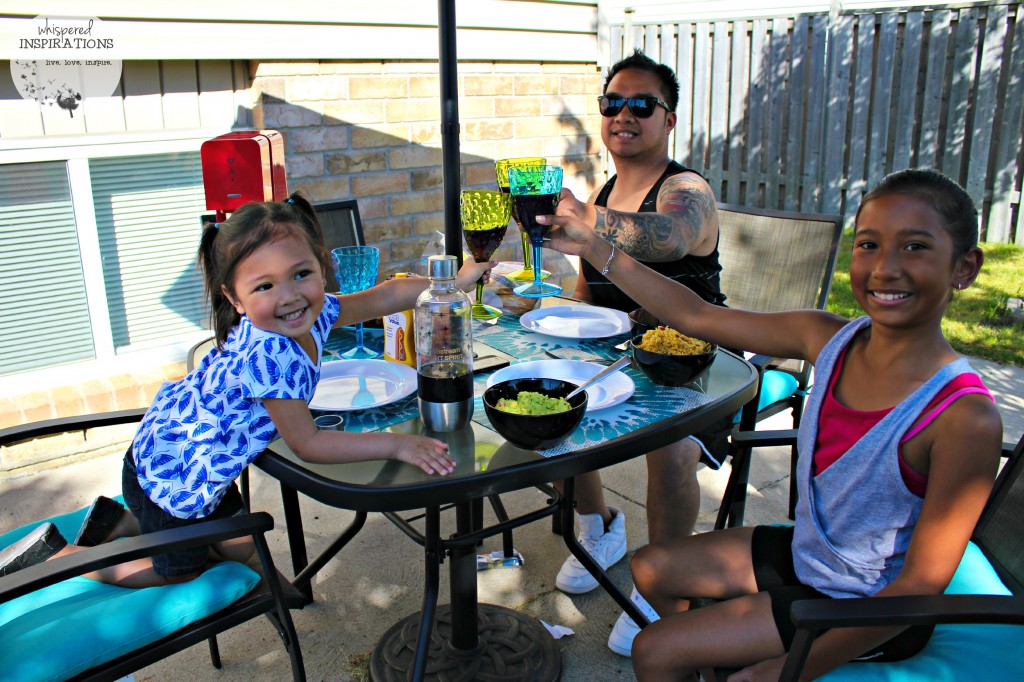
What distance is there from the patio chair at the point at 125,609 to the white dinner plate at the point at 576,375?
2.28ft

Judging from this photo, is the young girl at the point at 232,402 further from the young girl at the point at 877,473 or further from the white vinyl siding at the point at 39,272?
the white vinyl siding at the point at 39,272

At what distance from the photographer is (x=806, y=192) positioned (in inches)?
300

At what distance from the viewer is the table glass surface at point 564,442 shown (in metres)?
1.70

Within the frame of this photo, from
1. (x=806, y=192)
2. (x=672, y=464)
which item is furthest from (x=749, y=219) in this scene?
(x=806, y=192)

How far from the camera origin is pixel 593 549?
3.04 meters

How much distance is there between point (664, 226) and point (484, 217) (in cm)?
88

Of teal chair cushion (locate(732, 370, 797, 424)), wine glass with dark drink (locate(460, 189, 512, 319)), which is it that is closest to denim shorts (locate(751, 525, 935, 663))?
wine glass with dark drink (locate(460, 189, 512, 319))

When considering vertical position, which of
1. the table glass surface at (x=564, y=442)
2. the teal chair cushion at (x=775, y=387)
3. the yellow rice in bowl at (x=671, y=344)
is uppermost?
the yellow rice in bowl at (x=671, y=344)

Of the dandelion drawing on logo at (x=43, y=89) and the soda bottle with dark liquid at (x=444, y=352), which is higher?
the dandelion drawing on logo at (x=43, y=89)

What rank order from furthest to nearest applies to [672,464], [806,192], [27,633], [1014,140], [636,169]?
[806,192] → [1014,140] → [636,169] → [672,464] → [27,633]

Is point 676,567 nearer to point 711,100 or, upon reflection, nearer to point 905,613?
point 905,613

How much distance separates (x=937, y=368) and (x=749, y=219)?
2.03 meters

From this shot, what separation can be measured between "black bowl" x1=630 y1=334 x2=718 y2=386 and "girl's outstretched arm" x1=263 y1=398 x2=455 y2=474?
608mm

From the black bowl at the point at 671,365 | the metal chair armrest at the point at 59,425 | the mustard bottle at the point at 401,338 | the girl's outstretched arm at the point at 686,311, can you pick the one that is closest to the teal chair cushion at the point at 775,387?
the girl's outstretched arm at the point at 686,311
